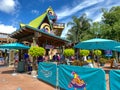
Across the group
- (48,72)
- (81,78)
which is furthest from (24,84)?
(81,78)

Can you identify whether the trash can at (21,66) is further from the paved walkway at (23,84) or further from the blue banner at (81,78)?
the blue banner at (81,78)

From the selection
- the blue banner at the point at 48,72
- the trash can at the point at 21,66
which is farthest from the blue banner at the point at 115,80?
the trash can at the point at 21,66

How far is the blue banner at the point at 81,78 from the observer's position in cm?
614

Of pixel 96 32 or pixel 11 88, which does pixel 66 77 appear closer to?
pixel 11 88

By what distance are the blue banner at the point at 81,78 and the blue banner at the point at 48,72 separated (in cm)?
82

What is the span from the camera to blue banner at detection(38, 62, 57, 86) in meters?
9.56

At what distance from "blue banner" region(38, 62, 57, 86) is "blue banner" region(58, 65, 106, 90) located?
2.70 feet

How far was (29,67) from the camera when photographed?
1588 cm

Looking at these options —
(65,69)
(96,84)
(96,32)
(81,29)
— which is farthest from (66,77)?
(81,29)

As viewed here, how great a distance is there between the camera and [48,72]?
10344mm

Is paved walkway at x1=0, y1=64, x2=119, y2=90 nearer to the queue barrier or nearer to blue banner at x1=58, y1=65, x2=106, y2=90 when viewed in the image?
the queue barrier

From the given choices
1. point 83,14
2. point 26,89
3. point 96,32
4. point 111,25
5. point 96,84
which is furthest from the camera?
point 83,14

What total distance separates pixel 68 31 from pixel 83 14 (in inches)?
228

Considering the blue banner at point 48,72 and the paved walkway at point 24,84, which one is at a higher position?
the blue banner at point 48,72
